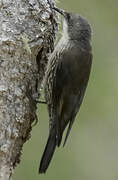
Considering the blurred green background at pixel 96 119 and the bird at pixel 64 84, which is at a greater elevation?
the bird at pixel 64 84

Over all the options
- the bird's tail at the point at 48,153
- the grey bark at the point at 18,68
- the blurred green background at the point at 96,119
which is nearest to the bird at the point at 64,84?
the bird's tail at the point at 48,153

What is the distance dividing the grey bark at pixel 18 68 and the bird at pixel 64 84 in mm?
222

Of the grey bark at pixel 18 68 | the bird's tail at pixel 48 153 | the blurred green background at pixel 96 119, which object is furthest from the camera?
the blurred green background at pixel 96 119

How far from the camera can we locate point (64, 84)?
22.9 feet

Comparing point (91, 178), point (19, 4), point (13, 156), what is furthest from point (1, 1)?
point (91, 178)

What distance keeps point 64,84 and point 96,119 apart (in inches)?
132

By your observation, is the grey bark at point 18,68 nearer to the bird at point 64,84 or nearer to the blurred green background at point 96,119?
the bird at point 64,84

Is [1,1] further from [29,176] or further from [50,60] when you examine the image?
[29,176]

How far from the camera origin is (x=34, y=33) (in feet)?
22.1

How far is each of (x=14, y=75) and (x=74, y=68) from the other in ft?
2.58

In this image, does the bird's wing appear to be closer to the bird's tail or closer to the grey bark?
the bird's tail

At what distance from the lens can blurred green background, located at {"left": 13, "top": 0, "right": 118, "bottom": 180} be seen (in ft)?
31.6

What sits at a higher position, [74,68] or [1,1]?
[1,1]

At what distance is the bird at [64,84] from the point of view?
22.8 feet
